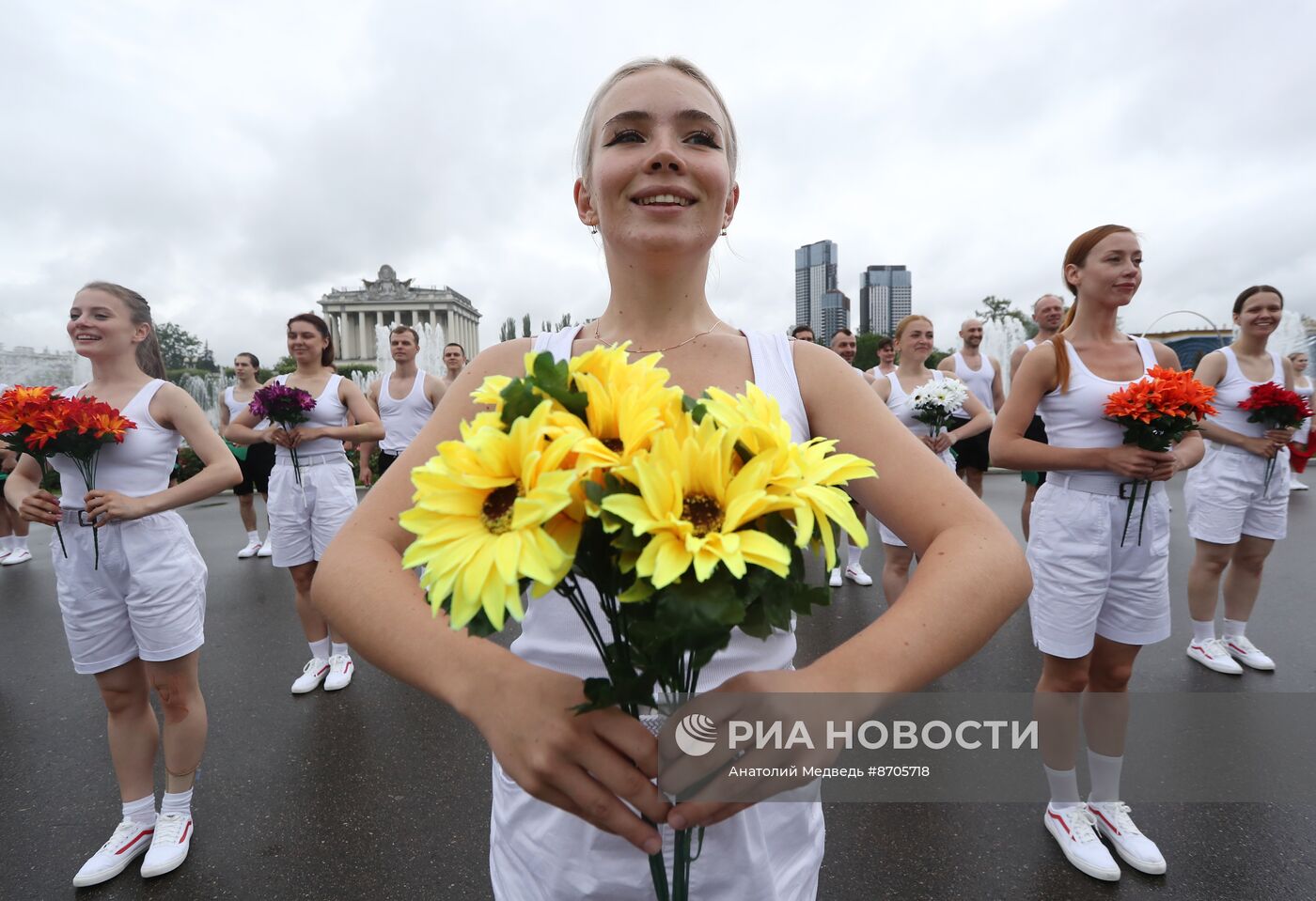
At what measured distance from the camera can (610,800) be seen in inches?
33.8

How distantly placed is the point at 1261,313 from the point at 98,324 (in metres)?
7.03

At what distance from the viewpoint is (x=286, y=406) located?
496 centimetres

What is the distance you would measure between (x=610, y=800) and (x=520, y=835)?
54cm

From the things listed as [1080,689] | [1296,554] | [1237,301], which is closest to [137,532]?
[1080,689]

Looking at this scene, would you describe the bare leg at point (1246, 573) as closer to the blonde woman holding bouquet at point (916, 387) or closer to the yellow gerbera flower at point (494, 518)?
the blonde woman holding bouquet at point (916, 387)

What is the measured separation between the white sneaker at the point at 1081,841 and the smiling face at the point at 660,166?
303 centimetres

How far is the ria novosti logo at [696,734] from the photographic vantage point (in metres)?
0.84

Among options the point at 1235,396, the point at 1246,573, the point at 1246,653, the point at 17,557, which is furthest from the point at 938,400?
the point at 17,557

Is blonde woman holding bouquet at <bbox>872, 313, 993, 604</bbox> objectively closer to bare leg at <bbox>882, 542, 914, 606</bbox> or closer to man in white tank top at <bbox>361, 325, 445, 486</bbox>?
bare leg at <bbox>882, 542, 914, 606</bbox>

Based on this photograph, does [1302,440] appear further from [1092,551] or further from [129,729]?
[129,729]

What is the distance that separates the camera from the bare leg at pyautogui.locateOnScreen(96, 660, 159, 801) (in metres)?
2.99

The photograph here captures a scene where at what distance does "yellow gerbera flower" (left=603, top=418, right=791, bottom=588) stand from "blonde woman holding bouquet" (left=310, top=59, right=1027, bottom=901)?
27cm

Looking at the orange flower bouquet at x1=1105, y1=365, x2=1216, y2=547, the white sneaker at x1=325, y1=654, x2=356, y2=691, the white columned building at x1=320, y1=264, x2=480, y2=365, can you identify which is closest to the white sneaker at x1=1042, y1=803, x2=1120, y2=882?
the orange flower bouquet at x1=1105, y1=365, x2=1216, y2=547

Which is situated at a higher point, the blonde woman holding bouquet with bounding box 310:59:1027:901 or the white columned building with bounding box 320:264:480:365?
the white columned building with bounding box 320:264:480:365
